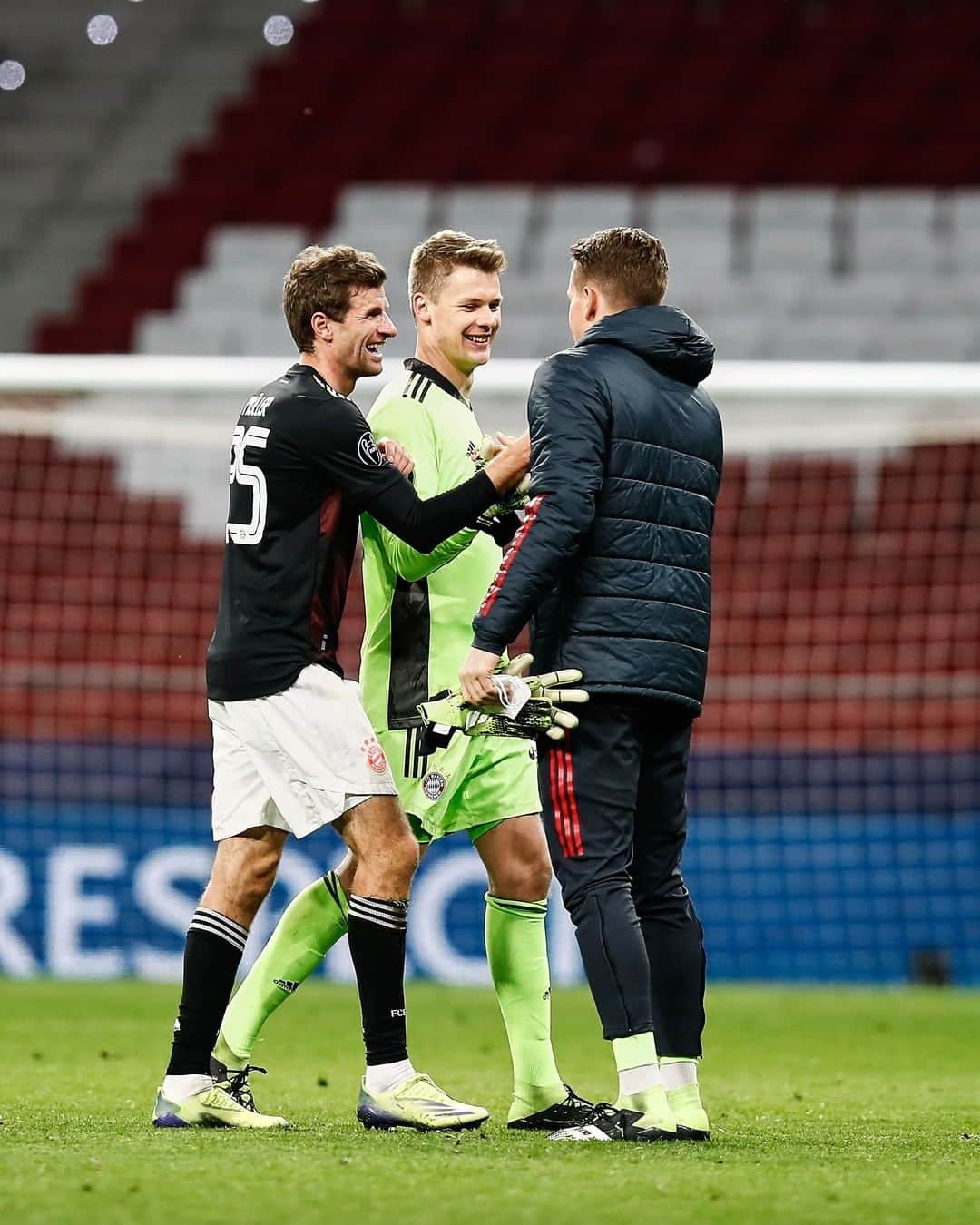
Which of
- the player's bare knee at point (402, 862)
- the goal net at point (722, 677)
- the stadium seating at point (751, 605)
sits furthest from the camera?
the stadium seating at point (751, 605)

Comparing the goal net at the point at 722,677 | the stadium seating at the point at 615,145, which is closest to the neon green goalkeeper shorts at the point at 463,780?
the goal net at the point at 722,677

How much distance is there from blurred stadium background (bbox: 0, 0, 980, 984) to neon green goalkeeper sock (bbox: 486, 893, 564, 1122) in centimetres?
392

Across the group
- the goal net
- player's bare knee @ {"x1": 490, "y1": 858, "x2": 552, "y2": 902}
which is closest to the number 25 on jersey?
player's bare knee @ {"x1": 490, "y1": 858, "x2": 552, "y2": 902}

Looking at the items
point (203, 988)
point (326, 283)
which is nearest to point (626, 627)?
point (326, 283)

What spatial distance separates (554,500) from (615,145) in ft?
39.8

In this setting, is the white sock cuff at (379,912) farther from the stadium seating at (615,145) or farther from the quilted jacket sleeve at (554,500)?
the stadium seating at (615,145)

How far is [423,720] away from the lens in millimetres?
4723

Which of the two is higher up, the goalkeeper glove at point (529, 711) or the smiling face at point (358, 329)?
the smiling face at point (358, 329)

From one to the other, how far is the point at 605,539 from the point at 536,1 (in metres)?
14.0

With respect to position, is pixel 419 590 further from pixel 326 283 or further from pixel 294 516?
pixel 326 283

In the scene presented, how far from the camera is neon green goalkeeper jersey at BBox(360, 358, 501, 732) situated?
478 cm

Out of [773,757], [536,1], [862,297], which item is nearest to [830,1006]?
[773,757]

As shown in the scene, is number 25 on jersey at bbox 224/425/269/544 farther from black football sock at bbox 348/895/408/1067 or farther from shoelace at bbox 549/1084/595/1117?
shoelace at bbox 549/1084/595/1117

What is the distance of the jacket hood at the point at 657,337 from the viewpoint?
4430mm
